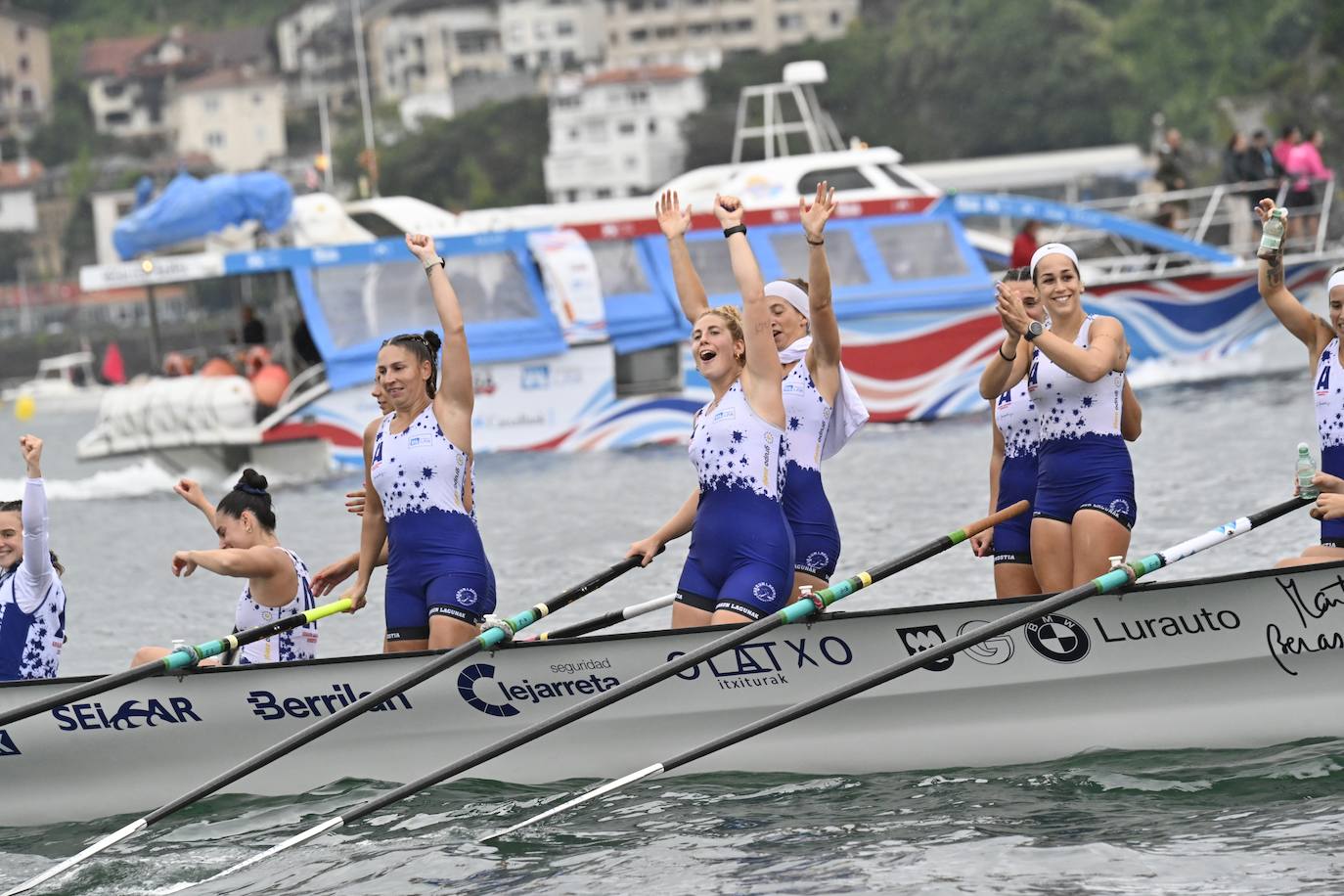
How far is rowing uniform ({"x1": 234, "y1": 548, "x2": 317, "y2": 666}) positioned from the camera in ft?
31.7

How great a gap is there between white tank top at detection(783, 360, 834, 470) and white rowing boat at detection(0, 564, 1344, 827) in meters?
0.77

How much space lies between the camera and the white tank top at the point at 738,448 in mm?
8547

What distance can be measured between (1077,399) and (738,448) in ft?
4.91

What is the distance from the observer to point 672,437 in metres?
24.9

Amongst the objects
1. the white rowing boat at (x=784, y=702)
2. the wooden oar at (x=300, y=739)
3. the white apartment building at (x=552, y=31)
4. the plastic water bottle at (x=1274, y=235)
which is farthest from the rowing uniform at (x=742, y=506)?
the white apartment building at (x=552, y=31)

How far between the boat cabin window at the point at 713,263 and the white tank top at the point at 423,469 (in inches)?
619

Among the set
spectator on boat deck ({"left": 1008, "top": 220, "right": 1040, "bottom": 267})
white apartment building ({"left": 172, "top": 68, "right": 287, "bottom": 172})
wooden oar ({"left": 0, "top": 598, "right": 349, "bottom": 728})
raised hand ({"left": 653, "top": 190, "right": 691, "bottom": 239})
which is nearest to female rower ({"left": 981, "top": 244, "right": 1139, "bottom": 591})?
raised hand ({"left": 653, "top": 190, "right": 691, "bottom": 239})

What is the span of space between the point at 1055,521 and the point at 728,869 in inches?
81.9

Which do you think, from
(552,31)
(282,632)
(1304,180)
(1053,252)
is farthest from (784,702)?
(552,31)

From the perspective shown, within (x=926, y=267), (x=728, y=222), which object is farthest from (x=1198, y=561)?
(x=926, y=267)

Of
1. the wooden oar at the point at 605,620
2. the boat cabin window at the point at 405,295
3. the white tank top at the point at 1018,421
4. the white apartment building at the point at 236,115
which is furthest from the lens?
the white apartment building at the point at 236,115

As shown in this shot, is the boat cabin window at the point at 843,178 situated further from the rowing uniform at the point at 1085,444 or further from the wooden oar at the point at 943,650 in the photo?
the wooden oar at the point at 943,650

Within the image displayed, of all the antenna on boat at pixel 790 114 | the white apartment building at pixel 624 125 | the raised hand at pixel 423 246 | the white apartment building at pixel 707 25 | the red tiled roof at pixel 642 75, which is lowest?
the raised hand at pixel 423 246

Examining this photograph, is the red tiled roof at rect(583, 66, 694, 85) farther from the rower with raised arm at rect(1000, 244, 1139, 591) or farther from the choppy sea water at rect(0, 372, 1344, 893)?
the rower with raised arm at rect(1000, 244, 1139, 591)
